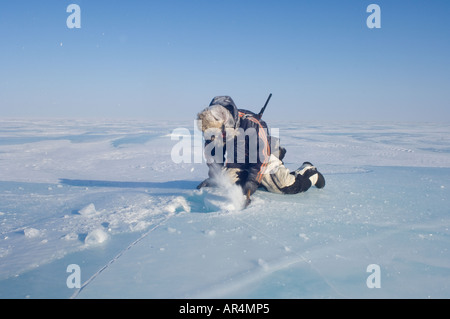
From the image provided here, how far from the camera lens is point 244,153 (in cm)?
279

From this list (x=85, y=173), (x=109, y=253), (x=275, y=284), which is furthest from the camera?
(x=85, y=173)

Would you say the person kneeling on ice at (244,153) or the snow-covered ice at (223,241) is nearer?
the snow-covered ice at (223,241)

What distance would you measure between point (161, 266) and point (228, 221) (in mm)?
759

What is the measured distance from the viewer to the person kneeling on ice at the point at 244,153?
258cm

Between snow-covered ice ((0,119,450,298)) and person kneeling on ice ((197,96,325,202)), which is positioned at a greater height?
person kneeling on ice ((197,96,325,202))

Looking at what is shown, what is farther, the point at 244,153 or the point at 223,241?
the point at 244,153

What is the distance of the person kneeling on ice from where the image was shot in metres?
2.58

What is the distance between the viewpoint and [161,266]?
60.4 inches

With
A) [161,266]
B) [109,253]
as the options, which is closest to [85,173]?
[109,253]

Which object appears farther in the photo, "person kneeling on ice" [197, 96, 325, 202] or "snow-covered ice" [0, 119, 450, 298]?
"person kneeling on ice" [197, 96, 325, 202]

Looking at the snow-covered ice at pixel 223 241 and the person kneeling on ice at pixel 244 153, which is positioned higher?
the person kneeling on ice at pixel 244 153
